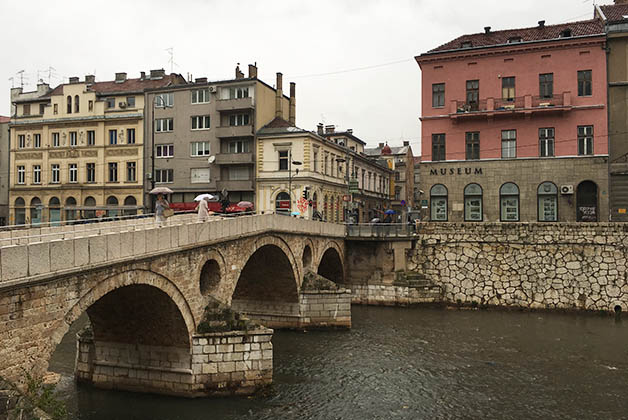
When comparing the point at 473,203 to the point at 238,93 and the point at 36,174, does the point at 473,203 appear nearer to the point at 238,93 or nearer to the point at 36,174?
the point at 238,93

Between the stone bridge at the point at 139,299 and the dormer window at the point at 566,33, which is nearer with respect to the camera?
the stone bridge at the point at 139,299

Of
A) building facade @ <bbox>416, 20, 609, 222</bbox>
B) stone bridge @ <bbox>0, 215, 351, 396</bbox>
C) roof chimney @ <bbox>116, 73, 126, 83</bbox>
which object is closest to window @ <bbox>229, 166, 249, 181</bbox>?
roof chimney @ <bbox>116, 73, 126, 83</bbox>

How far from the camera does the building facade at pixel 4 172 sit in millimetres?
53656

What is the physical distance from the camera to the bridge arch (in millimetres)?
34719

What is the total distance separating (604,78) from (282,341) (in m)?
27.0

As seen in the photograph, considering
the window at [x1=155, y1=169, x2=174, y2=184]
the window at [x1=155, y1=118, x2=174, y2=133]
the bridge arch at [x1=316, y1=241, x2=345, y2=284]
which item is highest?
the window at [x1=155, y1=118, x2=174, y2=133]

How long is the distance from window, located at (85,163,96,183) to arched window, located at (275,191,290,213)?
59.0 ft

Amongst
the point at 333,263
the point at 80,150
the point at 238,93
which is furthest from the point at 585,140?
the point at 80,150

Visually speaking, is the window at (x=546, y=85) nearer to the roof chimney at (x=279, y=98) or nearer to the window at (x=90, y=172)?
the roof chimney at (x=279, y=98)

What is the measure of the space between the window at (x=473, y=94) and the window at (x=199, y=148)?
2235 centimetres

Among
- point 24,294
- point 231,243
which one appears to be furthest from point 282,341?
point 24,294

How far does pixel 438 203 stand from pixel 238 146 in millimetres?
18142

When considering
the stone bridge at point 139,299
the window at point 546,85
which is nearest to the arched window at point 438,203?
the window at point 546,85

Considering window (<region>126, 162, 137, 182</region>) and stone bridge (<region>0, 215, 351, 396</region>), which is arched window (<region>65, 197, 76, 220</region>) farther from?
stone bridge (<region>0, 215, 351, 396</region>)
